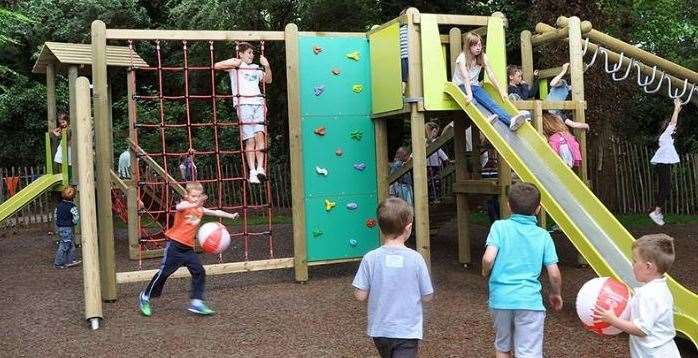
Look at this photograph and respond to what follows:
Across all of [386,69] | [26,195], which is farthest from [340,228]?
[26,195]

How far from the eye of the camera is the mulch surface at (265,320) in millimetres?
5527

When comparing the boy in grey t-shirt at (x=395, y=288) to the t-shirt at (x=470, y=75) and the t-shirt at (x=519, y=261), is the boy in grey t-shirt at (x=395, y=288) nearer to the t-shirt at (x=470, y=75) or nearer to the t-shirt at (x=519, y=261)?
the t-shirt at (x=519, y=261)

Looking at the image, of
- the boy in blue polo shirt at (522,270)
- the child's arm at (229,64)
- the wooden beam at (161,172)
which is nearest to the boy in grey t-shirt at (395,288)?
the boy in blue polo shirt at (522,270)

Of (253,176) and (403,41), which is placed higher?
(403,41)

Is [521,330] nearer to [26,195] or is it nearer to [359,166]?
[359,166]

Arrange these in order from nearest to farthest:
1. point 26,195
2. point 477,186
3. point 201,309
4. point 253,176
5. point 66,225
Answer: point 201,309 → point 253,176 → point 477,186 → point 66,225 → point 26,195

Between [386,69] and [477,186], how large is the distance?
6.44ft

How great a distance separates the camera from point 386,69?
28.2 ft

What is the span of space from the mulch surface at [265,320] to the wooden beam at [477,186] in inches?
40.9

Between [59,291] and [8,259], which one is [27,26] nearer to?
[8,259]

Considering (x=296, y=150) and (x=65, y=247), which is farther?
(x=65, y=247)

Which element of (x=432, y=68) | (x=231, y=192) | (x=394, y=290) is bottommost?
(x=394, y=290)

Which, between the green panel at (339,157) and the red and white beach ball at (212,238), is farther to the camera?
the green panel at (339,157)

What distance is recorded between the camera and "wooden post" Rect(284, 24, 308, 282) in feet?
27.7
